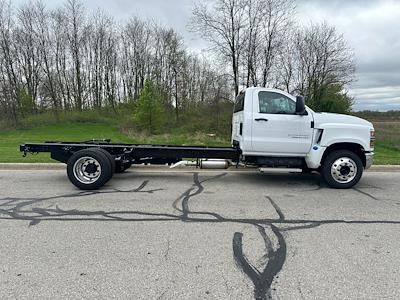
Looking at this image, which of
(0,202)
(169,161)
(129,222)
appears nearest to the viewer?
(129,222)

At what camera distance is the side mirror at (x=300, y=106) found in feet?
21.5

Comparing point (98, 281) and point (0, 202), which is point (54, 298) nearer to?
point (98, 281)

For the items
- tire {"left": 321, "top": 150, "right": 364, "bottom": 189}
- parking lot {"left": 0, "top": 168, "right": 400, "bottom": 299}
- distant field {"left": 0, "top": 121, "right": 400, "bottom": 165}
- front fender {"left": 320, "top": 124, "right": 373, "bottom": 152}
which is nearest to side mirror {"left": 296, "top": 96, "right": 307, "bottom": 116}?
front fender {"left": 320, "top": 124, "right": 373, "bottom": 152}

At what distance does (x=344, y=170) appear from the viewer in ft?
22.2

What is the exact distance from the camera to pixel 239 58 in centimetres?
2494

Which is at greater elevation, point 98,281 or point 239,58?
point 239,58

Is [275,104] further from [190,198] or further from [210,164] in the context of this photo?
[190,198]

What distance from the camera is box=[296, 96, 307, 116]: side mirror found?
6.55 meters

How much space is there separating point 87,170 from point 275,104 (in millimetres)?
4471

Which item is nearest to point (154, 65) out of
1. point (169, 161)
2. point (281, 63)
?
point (281, 63)

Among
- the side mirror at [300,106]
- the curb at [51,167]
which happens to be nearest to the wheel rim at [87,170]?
the curb at [51,167]

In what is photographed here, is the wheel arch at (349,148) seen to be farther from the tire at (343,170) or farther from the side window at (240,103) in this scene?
the side window at (240,103)

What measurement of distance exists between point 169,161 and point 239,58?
19.3 m

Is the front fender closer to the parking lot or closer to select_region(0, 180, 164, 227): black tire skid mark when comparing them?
the parking lot
